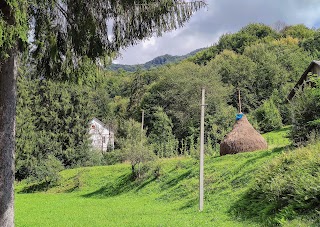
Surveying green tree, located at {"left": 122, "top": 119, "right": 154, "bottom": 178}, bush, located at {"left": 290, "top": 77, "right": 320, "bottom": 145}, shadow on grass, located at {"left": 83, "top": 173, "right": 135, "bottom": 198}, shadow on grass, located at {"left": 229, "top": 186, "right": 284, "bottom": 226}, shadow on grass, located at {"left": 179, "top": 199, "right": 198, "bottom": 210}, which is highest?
bush, located at {"left": 290, "top": 77, "right": 320, "bottom": 145}

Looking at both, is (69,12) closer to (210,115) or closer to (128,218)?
(128,218)

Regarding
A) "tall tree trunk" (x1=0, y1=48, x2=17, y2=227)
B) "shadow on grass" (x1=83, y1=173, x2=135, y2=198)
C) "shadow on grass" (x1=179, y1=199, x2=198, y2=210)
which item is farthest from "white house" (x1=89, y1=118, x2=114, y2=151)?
"tall tree trunk" (x1=0, y1=48, x2=17, y2=227)

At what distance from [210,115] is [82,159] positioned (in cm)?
1498

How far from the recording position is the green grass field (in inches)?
476

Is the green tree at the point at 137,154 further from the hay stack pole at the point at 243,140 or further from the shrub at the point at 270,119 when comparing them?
the shrub at the point at 270,119

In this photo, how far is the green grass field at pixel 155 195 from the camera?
12102 mm

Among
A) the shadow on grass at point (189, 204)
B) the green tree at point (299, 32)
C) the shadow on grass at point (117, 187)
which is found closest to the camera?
the shadow on grass at point (189, 204)

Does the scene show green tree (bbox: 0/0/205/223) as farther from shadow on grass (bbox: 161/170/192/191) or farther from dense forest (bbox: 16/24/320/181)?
dense forest (bbox: 16/24/320/181)

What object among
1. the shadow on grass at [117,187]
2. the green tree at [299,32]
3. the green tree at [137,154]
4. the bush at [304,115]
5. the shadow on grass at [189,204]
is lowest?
the shadow on grass at [117,187]

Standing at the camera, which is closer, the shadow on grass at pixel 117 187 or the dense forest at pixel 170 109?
the shadow on grass at pixel 117 187

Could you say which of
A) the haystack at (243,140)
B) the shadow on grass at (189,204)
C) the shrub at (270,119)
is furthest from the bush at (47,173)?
the shrub at (270,119)

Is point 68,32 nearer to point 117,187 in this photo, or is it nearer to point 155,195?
point 155,195

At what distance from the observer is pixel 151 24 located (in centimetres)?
636

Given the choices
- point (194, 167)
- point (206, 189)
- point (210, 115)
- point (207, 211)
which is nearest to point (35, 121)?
point (210, 115)
